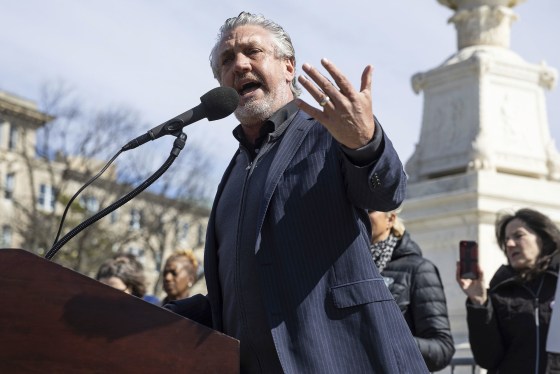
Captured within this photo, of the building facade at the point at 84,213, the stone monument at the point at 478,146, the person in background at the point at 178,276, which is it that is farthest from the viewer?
the building facade at the point at 84,213

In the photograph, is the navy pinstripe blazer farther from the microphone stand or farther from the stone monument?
the stone monument

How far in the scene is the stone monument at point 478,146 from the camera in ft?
35.4

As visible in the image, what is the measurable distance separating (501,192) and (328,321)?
25.8 ft

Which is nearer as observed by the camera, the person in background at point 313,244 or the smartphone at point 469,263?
the person in background at point 313,244

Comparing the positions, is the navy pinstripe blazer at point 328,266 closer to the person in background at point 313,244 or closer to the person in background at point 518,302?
the person in background at point 313,244

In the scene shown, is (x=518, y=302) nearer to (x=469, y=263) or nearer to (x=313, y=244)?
(x=469, y=263)

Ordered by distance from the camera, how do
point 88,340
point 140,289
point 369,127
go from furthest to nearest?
point 140,289
point 369,127
point 88,340

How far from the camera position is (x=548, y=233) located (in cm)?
618

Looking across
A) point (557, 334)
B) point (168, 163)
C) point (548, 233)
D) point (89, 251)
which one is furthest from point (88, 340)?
point (89, 251)

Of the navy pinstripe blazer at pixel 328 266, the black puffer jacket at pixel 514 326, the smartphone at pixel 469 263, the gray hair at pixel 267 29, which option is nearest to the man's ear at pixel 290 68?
the gray hair at pixel 267 29

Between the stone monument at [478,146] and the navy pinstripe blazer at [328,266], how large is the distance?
720 centimetres

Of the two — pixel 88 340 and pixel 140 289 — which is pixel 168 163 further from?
pixel 140 289

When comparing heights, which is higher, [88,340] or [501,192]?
[501,192]

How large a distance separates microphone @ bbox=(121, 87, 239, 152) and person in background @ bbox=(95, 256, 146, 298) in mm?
3862
